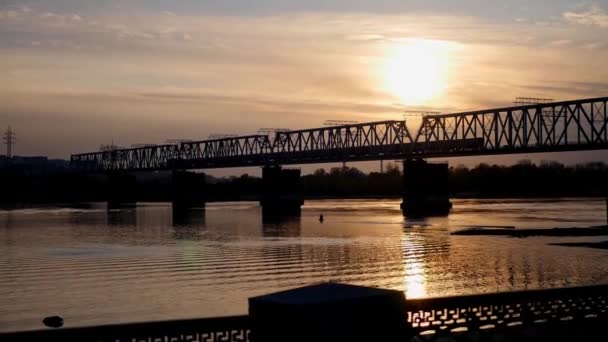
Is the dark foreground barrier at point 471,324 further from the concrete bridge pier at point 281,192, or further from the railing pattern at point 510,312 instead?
the concrete bridge pier at point 281,192

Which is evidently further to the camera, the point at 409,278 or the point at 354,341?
the point at 409,278

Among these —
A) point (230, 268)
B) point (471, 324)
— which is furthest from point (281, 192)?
point (471, 324)

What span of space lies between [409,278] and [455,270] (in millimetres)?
5847

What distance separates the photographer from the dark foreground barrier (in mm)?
12508

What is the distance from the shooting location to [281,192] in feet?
607

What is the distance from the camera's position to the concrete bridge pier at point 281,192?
178250mm

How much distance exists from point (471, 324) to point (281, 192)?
17026 cm

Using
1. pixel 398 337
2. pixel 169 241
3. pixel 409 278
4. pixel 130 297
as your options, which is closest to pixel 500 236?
pixel 169 241

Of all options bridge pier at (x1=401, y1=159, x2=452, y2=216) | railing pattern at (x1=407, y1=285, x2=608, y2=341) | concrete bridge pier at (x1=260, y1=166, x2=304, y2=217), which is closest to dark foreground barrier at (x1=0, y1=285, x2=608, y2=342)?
railing pattern at (x1=407, y1=285, x2=608, y2=341)

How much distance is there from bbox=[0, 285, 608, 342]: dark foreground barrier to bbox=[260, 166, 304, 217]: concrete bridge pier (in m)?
157

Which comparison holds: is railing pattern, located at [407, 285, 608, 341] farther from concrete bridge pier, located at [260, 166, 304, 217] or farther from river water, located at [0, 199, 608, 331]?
concrete bridge pier, located at [260, 166, 304, 217]

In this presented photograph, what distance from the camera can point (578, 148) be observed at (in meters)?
124

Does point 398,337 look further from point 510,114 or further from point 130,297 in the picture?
point 510,114

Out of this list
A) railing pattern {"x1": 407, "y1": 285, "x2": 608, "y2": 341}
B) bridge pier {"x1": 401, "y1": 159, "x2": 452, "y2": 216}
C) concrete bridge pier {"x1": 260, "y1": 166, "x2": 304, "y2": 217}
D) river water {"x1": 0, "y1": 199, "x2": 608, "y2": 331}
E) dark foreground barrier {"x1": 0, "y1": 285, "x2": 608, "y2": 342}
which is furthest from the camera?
concrete bridge pier {"x1": 260, "y1": 166, "x2": 304, "y2": 217}
